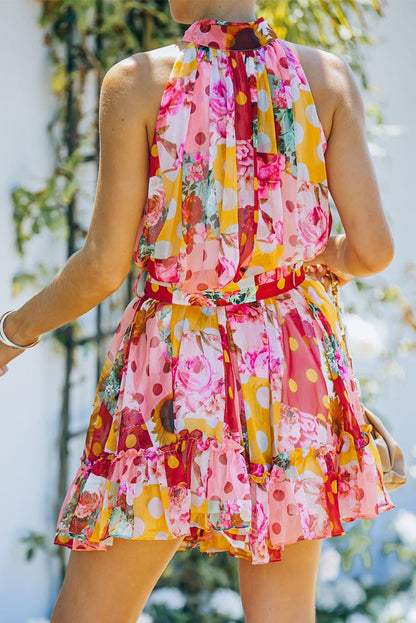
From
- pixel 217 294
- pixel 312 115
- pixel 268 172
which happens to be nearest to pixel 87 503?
pixel 217 294

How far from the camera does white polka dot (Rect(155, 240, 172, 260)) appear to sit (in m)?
1.48

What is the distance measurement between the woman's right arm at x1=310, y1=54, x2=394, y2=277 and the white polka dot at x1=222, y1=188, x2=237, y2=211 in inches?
7.4

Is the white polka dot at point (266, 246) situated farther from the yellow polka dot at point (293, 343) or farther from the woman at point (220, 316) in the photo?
the yellow polka dot at point (293, 343)

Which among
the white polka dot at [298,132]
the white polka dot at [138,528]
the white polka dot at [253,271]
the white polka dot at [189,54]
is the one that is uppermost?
the white polka dot at [189,54]

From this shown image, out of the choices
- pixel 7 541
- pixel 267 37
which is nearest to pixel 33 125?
pixel 7 541

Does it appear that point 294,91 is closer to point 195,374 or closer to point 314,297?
point 314,297

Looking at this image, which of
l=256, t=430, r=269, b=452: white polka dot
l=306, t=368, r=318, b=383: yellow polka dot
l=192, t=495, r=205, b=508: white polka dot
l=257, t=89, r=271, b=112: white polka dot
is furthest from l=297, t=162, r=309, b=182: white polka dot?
l=192, t=495, r=205, b=508: white polka dot

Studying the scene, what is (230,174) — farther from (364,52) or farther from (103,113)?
(364,52)

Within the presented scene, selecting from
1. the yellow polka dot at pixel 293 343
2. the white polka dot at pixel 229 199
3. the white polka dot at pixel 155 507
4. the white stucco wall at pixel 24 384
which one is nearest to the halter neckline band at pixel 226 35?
the white polka dot at pixel 229 199

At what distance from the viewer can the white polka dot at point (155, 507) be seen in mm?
1438

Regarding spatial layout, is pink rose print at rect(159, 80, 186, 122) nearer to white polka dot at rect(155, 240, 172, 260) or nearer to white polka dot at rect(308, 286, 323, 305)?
white polka dot at rect(155, 240, 172, 260)

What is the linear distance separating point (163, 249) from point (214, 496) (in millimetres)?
388

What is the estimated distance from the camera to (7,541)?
9.46 ft

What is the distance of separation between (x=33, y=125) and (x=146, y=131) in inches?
63.3
